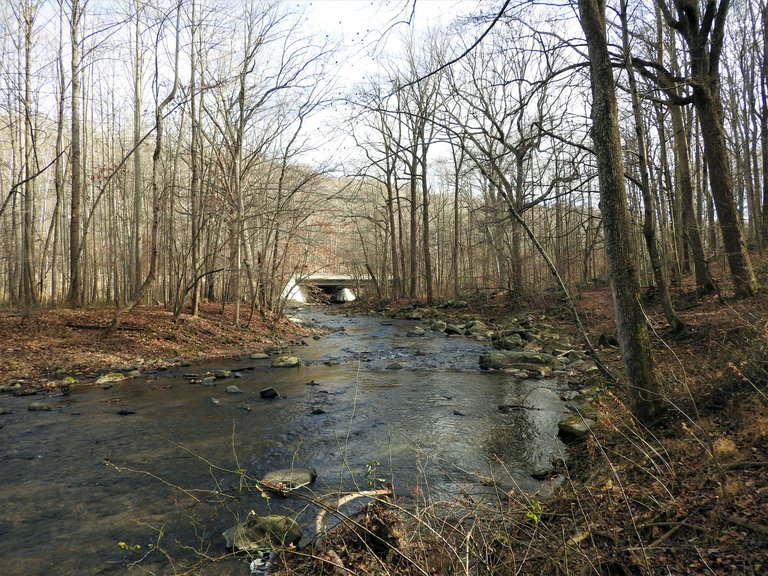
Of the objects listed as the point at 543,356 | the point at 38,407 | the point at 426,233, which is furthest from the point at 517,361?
the point at 426,233

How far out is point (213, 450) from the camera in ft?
19.8

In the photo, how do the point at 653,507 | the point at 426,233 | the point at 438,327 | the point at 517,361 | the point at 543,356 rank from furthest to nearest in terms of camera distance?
the point at 426,233
the point at 438,327
the point at 543,356
the point at 517,361
the point at 653,507

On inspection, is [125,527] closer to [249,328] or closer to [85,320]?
[85,320]

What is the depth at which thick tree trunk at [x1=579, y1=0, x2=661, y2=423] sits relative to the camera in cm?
466

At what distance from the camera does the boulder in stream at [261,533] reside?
11.8 feet

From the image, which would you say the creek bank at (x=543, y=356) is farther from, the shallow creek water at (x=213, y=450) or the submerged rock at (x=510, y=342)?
the shallow creek water at (x=213, y=450)

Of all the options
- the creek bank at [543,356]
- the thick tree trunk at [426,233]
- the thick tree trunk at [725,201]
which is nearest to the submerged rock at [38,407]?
the creek bank at [543,356]

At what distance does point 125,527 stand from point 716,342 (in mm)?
8068

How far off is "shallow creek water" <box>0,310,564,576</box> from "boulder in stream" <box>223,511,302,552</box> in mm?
133

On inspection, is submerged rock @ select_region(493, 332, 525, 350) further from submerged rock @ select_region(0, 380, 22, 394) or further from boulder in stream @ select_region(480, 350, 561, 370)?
submerged rock @ select_region(0, 380, 22, 394)

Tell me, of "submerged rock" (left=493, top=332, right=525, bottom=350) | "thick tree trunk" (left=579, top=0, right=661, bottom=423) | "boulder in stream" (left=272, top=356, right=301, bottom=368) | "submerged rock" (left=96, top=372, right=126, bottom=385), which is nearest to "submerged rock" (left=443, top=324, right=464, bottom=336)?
"submerged rock" (left=493, top=332, right=525, bottom=350)

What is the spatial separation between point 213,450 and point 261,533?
2.67m

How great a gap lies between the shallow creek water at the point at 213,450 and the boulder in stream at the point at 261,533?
0.13m

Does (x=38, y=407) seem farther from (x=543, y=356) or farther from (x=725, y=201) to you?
(x=725, y=201)
